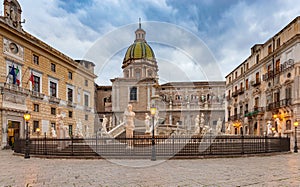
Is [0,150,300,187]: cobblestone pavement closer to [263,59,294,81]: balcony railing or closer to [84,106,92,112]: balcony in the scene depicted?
[263,59,294,81]: balcony railing

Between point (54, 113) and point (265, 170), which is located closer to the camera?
point (265, 170)

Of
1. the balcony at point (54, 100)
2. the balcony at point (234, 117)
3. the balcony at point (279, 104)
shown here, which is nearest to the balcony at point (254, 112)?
the balcony at point (279, 104)

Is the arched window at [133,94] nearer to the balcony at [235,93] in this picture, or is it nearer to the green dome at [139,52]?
the green dome at [139,52]

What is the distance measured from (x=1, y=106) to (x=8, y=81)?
241 cm

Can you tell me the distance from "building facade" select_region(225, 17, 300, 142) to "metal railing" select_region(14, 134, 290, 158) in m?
10.7

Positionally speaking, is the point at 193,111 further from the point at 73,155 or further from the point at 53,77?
the point at 73,155

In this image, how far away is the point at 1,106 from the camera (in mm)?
20891

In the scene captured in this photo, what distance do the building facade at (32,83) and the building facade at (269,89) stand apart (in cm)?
2144

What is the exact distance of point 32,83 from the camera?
78.0 feet

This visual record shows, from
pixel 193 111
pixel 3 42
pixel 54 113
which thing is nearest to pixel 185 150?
pixel 3 42

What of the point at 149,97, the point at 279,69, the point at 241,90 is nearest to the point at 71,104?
the point at 149,97

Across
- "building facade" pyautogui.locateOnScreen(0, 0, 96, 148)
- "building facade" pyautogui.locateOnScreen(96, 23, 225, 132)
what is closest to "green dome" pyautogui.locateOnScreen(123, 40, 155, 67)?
"building facade" pyautogui.locateOnScreen(96, 23, 225, 132)

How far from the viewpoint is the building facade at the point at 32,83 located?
2164cm

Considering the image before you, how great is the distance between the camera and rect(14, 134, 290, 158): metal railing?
13016 mm
